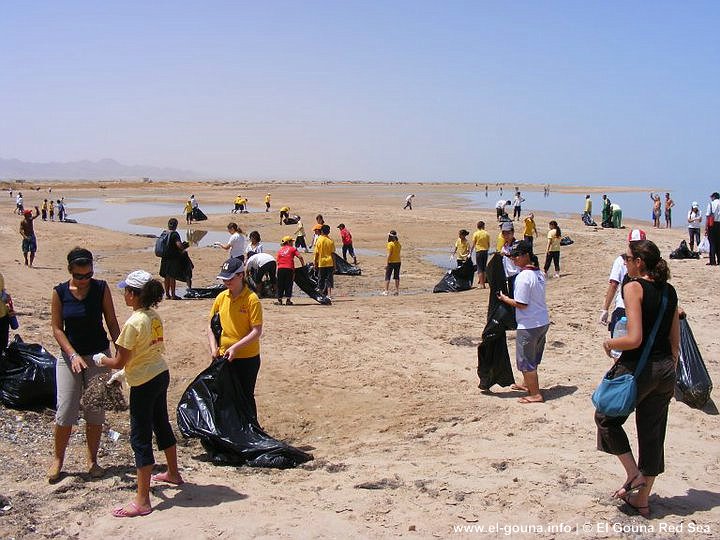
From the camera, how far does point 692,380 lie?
6062 mm

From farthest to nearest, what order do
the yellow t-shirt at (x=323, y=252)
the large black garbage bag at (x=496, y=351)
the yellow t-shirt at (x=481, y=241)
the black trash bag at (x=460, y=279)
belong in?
the yellow t-shirt at (x=481, y=241)
the black trash bag at (x=460, y=279)
the yellow t-shirt at (x=323, y=252)
the large black garbage bag at (x=496, y=351)

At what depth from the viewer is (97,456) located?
18.5ft

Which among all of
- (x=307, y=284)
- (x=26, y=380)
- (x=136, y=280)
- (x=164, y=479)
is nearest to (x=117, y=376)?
(x=136, y=280)

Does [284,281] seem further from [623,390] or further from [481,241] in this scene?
[623,390]

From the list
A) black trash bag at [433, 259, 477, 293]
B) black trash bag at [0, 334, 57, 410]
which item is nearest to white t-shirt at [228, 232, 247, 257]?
black trash bag at [433, 259, 477, 293]

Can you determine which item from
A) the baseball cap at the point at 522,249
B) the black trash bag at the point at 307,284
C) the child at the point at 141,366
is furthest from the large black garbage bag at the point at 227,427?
the black trash bag at the point at 307,284

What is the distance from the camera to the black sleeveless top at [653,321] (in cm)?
420

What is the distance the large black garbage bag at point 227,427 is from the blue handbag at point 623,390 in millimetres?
2560

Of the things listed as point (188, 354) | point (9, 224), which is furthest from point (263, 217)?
point (188, 354)

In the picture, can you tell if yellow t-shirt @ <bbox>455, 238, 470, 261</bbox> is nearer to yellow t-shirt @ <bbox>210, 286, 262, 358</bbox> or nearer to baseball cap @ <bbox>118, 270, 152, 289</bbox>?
yellow t-shirt @ <bbox>210, 286, 262, 358</bbox>

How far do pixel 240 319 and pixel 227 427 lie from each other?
2.97ft

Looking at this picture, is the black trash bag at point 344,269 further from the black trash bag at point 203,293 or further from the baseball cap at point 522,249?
the baseball cap at point 522,249

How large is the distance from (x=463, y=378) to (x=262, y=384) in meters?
2.38

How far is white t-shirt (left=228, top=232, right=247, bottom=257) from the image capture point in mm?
13469
